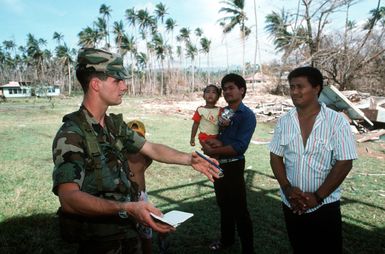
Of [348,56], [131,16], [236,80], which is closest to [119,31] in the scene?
[131,16]

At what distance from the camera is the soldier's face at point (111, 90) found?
2.05 meters

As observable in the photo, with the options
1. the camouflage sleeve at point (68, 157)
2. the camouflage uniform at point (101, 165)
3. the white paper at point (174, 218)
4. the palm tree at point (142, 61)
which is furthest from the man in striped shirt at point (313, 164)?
the palm tree at point (142, 61)

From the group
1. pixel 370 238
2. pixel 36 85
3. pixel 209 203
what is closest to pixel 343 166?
pixel 370 238

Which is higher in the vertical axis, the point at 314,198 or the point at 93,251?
the point at 314,198

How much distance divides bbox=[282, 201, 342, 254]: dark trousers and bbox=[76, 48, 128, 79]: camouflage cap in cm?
187

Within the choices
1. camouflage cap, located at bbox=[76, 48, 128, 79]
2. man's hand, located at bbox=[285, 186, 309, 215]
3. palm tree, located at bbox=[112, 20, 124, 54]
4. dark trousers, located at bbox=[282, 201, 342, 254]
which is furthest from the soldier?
palm tree, located at bbox=[112, 20, 124, 54]

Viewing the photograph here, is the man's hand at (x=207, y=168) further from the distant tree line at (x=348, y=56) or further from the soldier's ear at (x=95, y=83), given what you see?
the distant tree line at (x=348, y=56)

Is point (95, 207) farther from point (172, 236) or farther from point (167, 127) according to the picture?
point (167, 127)

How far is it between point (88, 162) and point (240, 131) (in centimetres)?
194

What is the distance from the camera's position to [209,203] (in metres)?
5.52

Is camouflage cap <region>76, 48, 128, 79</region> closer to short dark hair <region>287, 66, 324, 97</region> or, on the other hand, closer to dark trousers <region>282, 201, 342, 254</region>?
short dark hair <region>287, 66, 324, 97</region>

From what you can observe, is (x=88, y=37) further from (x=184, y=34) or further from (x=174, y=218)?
(x=174, y=218)

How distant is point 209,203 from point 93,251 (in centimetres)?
373

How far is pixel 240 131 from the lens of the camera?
133 inches
